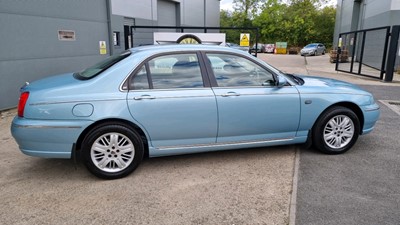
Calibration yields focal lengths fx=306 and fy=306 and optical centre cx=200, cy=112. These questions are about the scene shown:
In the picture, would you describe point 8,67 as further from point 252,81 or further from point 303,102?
point 303,102

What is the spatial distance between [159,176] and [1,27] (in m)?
5.76

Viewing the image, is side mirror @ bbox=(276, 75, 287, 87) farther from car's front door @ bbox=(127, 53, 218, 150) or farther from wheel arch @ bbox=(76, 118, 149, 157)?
wheel arch @ bbox=(76, 118, 149, 157)

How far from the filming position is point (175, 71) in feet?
12.8

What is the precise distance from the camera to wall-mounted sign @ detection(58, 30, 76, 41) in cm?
877

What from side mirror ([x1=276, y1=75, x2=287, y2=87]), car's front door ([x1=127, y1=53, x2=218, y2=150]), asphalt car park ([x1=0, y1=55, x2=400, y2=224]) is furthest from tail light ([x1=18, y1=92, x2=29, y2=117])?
side mirror ([x1=276, y1=75, x2=287, y2=87])

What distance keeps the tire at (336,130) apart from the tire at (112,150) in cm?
250

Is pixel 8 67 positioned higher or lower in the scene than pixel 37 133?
higher

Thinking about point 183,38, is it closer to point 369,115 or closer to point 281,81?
point 281,81

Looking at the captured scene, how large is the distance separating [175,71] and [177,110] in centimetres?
53

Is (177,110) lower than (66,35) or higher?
lower

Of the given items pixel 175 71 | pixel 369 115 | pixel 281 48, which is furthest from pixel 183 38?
pixel 281 48

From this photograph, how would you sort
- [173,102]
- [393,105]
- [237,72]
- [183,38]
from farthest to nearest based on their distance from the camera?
1. [183,38]
2. [393,105]
3. [237,72]
4. [173,102]

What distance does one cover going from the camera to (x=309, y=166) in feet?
13.3

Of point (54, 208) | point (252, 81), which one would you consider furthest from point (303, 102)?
point (54, 208)
